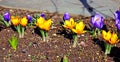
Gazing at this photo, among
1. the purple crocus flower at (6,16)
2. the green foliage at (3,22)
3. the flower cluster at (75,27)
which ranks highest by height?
the flower cluster at (75,27)

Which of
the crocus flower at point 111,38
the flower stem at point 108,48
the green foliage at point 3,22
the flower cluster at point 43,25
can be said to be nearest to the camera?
the crocus flower at point 111,38

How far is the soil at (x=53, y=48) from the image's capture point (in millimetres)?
3742

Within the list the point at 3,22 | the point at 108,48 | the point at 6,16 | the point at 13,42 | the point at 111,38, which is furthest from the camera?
the point at 3,22

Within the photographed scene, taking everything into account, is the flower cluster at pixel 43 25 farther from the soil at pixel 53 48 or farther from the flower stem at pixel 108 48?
the flower stem at pixel 108 48

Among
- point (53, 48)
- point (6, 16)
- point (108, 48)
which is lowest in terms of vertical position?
point (53, 48)

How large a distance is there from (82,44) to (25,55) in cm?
64

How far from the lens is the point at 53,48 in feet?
12.9

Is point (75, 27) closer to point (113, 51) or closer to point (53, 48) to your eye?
point (53, 48)

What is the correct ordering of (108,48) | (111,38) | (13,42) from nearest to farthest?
(111,38) < (108,48) < (13,42)

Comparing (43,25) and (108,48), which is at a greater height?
(43,25)

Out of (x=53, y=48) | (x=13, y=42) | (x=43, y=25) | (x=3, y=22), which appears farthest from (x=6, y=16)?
(x=53, y=48)

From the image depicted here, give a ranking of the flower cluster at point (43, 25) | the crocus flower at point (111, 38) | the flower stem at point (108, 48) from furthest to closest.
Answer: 1. the flower cluster at point (43, 25)
2. the flower stem at point (108, 48)
3. the crocus flower at point (111, 38)

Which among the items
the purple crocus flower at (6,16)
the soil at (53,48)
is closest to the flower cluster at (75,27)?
the soil at (53,48)

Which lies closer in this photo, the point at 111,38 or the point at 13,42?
the point at 111,38
